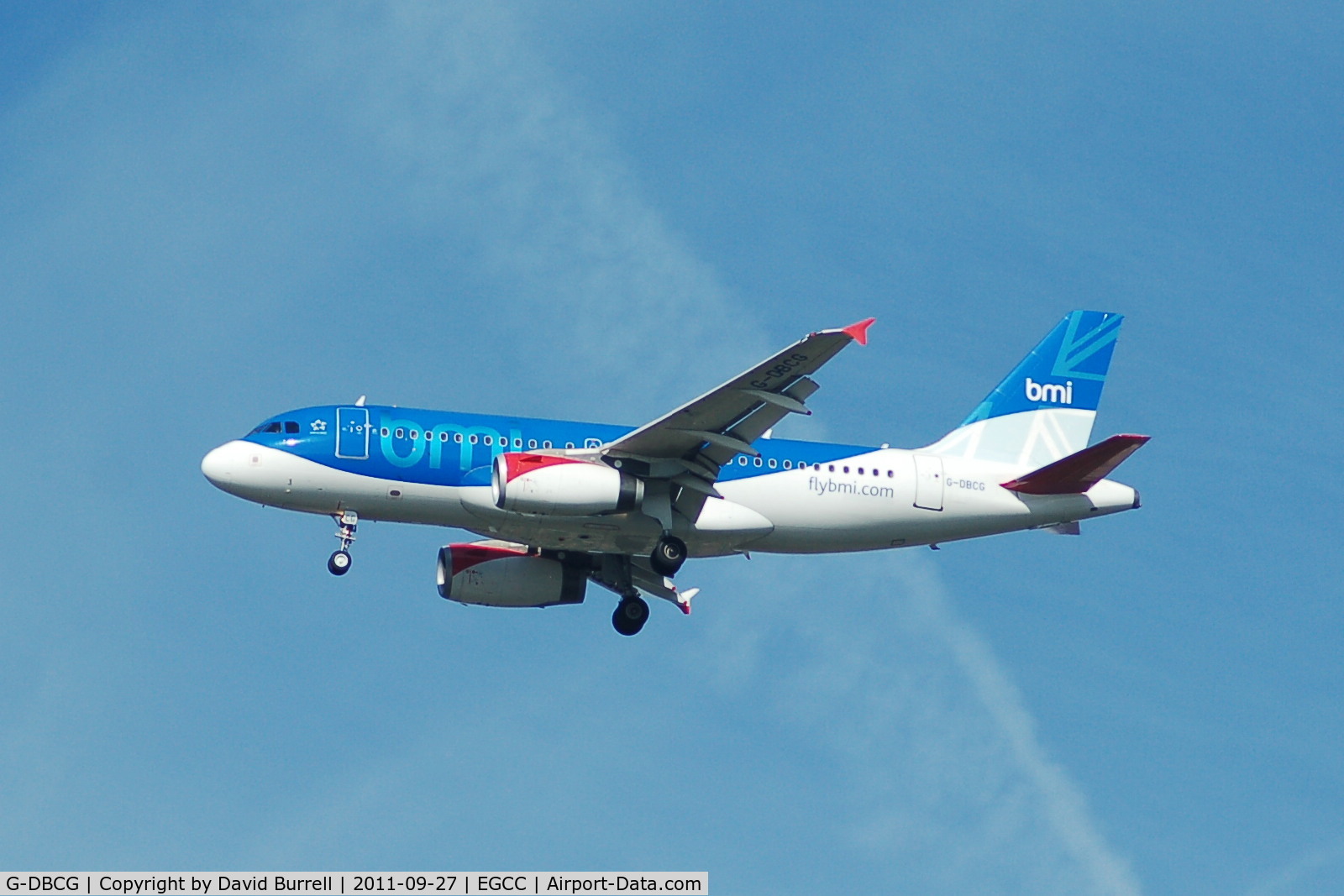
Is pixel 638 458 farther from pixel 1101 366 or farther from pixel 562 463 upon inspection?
pixel 1101 366

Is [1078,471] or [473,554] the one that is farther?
[473,554]

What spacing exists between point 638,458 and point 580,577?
6.46m

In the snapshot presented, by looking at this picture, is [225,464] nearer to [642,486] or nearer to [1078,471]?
[642,486]

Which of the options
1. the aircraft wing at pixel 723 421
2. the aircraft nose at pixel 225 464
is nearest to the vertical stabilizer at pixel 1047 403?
the aircraft wing at pixel 723 421

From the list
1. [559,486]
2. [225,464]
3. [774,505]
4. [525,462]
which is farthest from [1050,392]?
[225,464]

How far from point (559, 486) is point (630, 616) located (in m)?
7.07

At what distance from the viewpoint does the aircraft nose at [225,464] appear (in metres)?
42.4

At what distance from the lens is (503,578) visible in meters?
47.1

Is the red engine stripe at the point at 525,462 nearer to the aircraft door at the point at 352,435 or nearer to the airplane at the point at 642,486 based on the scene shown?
the airplane at the point at 642,486

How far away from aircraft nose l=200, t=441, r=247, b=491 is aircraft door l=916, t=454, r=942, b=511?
15.7 meters

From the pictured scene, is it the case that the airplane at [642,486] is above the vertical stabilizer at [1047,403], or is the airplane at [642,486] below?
below

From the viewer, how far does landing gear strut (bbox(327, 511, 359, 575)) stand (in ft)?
140

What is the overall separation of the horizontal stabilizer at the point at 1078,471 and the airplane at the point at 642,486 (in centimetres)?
4

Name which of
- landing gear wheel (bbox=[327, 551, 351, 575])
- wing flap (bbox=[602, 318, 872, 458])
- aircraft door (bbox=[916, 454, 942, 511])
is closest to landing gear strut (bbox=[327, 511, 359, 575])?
landing gear wheel (bbox=[327, 551, 351, 575])
